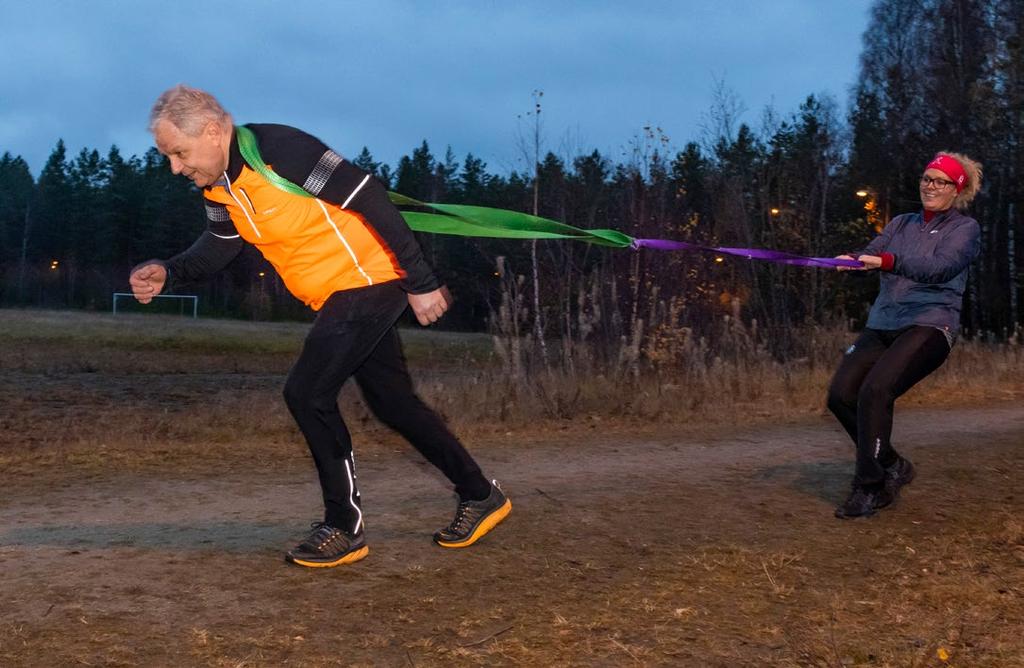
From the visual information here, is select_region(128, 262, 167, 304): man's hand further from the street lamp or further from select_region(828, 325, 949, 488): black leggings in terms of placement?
the street lamp

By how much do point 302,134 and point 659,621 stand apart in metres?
2.20

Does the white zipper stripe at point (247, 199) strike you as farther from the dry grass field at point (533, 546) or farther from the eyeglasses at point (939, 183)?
the eyeglasses at point (939, 183)

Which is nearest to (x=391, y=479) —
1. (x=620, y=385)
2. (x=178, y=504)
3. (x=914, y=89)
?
(x=178, y=504)

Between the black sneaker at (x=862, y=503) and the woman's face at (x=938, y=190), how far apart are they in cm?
146

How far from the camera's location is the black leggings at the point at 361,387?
4.17 meters

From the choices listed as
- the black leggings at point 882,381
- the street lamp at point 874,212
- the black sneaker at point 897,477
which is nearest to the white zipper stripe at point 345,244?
the black leggings at point 882,381

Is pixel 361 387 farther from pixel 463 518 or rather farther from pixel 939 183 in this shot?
pixel 939 183

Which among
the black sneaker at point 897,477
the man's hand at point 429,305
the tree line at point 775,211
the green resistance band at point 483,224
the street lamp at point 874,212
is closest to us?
the man's hand at point 429,305

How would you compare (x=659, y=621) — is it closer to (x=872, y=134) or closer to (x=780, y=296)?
(x=780, y=296)

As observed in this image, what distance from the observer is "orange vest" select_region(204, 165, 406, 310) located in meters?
4.02

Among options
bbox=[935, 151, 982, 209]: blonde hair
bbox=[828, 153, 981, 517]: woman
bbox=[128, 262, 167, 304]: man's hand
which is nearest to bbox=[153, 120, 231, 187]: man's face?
bbox=[128, 262, 167, 304]: man's hand

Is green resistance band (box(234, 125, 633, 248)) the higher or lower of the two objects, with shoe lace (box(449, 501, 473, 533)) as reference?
higher

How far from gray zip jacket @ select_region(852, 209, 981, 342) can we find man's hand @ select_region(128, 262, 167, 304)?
331cm

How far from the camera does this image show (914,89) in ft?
95.4
